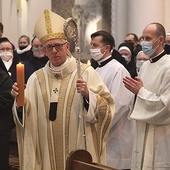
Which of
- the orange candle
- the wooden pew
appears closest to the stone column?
the orange candle

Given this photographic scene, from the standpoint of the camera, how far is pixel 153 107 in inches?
218

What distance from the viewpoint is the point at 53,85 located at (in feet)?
18.5

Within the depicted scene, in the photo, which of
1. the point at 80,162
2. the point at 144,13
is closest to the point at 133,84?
the point at 80,162

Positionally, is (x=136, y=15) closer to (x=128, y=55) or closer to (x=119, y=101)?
(x=128, y=55)

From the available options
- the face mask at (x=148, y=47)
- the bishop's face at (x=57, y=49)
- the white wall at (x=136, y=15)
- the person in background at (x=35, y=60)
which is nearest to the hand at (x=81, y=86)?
the bishop's face at (x=57, y=49)

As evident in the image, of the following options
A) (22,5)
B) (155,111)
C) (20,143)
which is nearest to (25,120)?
(20,143)

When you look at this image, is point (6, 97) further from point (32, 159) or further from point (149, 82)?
point (149, 82)

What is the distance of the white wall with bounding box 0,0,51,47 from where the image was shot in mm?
12539

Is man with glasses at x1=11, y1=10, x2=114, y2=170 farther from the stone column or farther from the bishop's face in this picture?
the stone column

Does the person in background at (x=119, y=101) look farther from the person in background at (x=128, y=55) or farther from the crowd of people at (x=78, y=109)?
the person in background at (x=128, y=55)

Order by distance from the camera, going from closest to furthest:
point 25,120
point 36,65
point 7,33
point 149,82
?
point 25,120, point 149,82, point 36,65, point 7,33

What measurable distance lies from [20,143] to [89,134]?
2.21ft

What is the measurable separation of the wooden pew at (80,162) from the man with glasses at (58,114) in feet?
3.06

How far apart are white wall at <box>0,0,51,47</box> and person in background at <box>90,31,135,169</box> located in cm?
574
